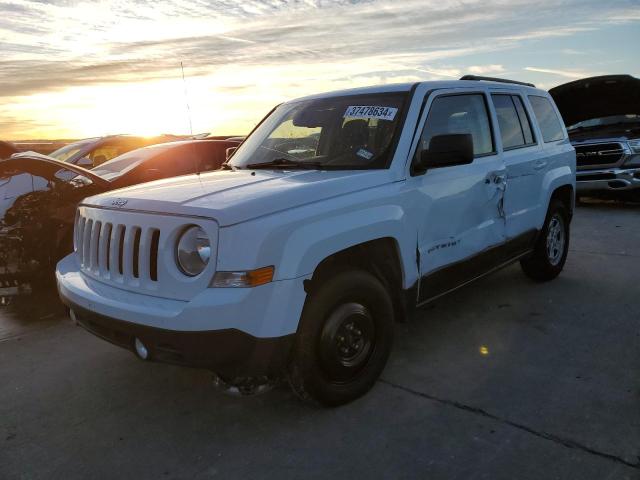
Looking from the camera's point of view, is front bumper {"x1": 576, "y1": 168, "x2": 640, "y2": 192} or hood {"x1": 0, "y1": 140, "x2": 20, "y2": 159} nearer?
hood {"x1": 0, "y1": 140, "x2": 20, "y2": 159}

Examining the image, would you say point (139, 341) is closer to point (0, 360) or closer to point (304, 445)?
point (304, 445)

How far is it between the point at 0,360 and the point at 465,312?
3685 mm

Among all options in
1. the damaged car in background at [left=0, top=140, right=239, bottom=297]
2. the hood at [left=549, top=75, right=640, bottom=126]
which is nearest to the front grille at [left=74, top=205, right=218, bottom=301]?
the damaged car in background at [left=0, top=140, right=239, bottom=297]

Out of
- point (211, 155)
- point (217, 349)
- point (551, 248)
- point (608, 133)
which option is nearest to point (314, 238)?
point (217, 349)

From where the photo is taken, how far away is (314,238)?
2.78 metres

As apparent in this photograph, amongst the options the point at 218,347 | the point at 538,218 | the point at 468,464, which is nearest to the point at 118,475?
the point at 218,347

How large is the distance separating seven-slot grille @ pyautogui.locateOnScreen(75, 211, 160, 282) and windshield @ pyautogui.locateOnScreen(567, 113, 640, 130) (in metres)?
10.4

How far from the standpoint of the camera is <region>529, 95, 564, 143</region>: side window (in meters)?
5.23

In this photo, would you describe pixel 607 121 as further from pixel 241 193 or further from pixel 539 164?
pixel 241 193

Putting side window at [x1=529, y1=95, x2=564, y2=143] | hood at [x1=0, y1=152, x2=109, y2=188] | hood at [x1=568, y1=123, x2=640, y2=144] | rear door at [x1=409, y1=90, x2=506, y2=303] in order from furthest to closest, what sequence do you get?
hood at [x1=568, y1=123, x2=640, y2=144] < side window at [x1=529, y1=95, x2=564, y2=143] < hood at [x1=0, y1=152, x2=109, y2=188] < rear door at [x1=409, y1=90, x2=506, y2=303]

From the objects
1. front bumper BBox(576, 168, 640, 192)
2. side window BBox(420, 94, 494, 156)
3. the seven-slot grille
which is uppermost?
side window BBox(420, 94, 494, 156)

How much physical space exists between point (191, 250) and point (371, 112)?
1731 millimetres

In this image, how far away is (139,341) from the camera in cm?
278

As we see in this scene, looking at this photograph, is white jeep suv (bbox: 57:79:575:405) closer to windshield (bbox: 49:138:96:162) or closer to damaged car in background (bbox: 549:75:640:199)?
windshield (bbox: 49:138:96:162)
